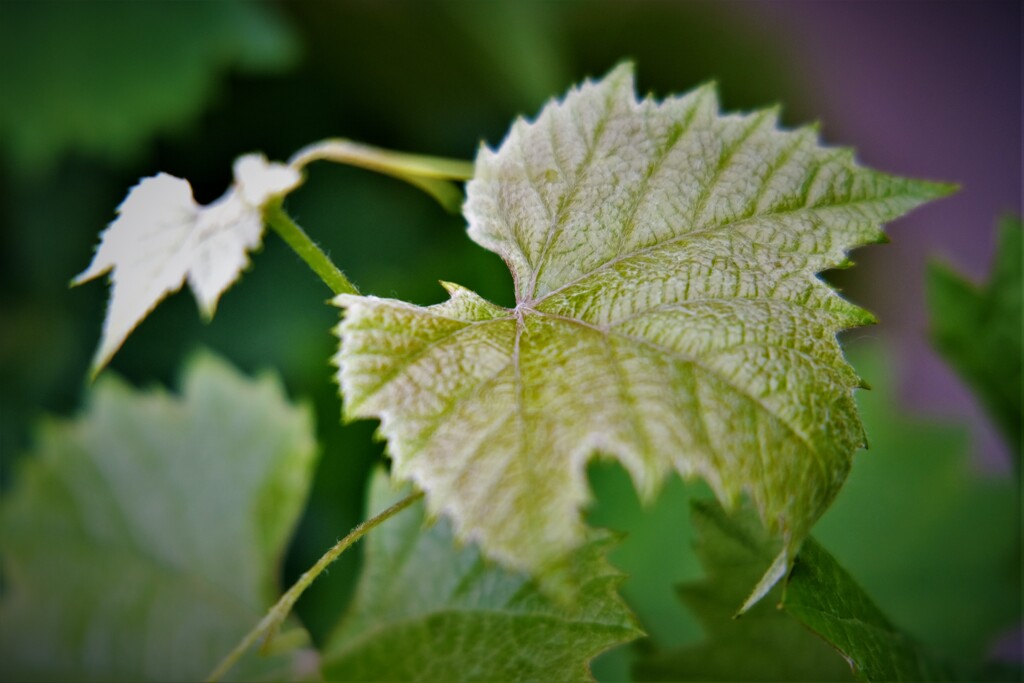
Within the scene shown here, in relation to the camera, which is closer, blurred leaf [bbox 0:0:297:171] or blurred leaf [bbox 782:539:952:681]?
blurred leaf [bbox 782:539:952:681]

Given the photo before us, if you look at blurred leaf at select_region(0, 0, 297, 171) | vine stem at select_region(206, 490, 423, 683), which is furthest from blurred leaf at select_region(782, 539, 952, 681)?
blurred leaf at select_region(0, 0, 297, 171)

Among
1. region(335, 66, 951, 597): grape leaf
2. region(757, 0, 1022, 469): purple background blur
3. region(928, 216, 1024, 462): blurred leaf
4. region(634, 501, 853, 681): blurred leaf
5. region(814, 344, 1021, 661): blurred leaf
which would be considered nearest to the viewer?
region(335, 66, 951, 597): grape leaf

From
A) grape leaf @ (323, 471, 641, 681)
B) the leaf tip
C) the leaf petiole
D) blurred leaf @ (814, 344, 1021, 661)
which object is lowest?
blurred leaf @ (814, 344, 1021, 661)

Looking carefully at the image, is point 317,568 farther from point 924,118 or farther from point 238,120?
point 924,118

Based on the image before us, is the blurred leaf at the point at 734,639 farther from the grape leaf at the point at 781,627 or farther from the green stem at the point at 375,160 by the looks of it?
the green stem at the point at 375,160

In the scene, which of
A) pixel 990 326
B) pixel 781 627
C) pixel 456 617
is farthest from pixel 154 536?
pixel 990 326

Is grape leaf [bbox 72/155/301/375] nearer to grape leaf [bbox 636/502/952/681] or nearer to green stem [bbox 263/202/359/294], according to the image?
green stem [bbox 263/202/359/294]

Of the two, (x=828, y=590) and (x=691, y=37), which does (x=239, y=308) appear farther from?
(x=828, y=590)

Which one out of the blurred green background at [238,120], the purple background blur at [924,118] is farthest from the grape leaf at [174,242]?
the purple background blur at [924,118]
